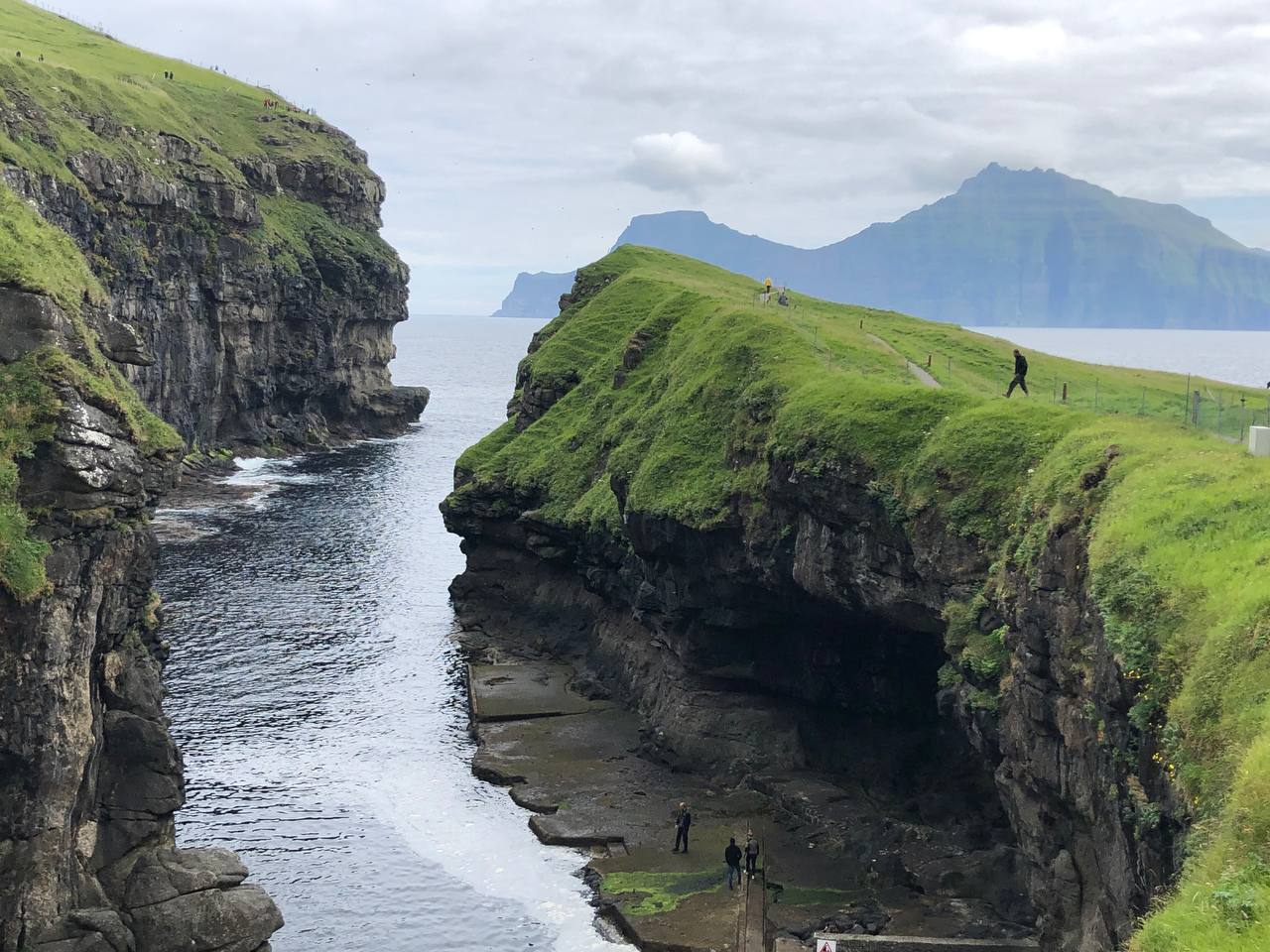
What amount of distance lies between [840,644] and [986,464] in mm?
16717

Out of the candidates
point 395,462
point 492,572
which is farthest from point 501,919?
point 395,462

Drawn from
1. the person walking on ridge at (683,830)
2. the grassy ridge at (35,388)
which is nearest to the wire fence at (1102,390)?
the person walking on ridge at (683,830)

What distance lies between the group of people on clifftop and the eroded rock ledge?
26.3 feet

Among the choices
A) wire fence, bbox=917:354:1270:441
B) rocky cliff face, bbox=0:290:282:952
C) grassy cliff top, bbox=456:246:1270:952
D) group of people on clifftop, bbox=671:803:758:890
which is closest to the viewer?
grassy cliff top, bbox=456:246:1270:952

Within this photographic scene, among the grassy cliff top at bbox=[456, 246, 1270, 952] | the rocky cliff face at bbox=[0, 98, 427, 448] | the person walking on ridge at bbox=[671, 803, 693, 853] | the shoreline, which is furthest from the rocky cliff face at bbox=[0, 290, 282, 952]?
the rocky cliff face at bbox=[0, 98, 427, 448]

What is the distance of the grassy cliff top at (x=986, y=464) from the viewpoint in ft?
86.7

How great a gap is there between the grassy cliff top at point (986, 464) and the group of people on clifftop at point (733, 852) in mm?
14440

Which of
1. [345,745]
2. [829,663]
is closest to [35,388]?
[345,745]

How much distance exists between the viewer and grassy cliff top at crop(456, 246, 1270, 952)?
26438 mm

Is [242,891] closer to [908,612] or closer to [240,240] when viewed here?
[908,612]

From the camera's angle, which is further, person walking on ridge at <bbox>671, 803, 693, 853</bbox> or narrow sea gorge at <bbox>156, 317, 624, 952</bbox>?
person walking on ridge at <bbox>671, 803, 693, 853</bbox>

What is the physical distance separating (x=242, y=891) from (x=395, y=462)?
5010 inches

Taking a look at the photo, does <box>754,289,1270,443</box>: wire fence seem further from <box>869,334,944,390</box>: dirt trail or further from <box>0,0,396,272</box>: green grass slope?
<box>0,0,396,272</box>: green grass slope

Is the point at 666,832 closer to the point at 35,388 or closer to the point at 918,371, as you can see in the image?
the point at 918,371
